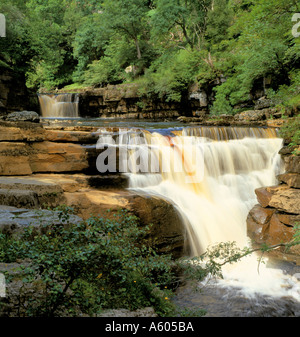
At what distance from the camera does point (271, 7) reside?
10.3 meters

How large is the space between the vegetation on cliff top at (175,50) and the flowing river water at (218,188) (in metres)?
4.31

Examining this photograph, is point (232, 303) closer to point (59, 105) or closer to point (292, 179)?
point (292, 179)

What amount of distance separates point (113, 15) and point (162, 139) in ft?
68.7

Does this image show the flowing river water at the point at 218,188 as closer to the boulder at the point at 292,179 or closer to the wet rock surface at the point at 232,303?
the wet rock surface at the point at 232,303

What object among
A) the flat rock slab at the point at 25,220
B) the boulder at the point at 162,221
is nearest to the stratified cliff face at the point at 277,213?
the boulder at the point at 162,221

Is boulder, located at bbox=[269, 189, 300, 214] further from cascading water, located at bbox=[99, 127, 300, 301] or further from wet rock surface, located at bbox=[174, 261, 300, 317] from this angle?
wet rock surface, located at bbox=[174, 261, 300, 317]

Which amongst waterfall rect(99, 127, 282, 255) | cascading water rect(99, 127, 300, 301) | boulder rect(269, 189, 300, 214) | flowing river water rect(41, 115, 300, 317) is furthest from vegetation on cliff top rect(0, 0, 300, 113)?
boulder rect(269, 189, 300, 214)

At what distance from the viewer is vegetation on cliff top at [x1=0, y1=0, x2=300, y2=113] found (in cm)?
1541

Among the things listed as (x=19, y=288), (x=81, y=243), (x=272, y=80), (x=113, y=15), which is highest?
(x=113, y=15)

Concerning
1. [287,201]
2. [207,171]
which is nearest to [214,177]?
[207,171]

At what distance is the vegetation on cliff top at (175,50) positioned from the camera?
50.6ft

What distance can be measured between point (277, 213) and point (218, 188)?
2.25 metres
